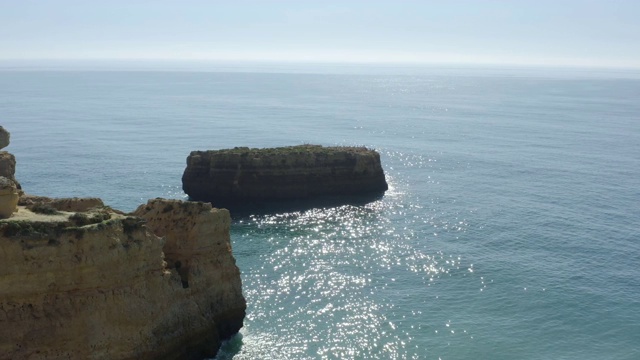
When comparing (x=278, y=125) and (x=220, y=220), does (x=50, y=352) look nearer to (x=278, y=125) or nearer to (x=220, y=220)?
(x=220, y=220)

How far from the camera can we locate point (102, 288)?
123ft

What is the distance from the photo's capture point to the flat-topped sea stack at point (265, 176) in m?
90.3

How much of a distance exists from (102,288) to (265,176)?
53930 millimetres

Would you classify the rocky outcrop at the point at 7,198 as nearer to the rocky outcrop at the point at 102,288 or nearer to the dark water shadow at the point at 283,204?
the rocky outcrop at the point at 102,288

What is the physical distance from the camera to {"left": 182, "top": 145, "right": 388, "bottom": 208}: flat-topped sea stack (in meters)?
90.3

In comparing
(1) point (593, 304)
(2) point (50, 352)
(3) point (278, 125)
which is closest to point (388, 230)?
(1) point (593, 304)

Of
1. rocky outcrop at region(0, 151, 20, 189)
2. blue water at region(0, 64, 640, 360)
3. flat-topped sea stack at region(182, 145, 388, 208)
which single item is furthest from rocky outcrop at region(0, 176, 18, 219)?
flat-topped sea stack at region(182, 145, 388, 208)

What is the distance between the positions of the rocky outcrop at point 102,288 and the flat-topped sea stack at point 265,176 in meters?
45.1

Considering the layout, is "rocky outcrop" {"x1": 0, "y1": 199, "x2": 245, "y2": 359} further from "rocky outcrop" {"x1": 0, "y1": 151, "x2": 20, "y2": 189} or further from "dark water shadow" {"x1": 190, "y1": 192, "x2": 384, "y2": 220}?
"dark water shadow" {"x1": 190, "y1": 192, "x2": 384, "y2": 220}

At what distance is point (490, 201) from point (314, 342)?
51.5 meters

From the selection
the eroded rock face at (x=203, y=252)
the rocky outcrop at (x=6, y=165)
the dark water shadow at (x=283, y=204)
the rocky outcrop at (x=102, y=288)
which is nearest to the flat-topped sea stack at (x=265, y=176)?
the dark water shadow at (x=283, y=204)

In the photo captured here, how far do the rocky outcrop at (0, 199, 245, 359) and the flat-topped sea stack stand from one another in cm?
4512

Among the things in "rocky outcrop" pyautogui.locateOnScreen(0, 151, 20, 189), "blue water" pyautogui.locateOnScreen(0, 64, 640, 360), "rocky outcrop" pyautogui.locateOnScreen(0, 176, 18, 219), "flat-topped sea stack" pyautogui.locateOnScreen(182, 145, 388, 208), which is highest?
"rocky outcrop" pyautogui.locateOnScreen(0, 176, 18, 219)

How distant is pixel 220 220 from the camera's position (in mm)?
46219
